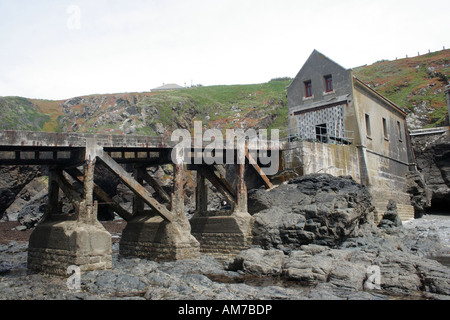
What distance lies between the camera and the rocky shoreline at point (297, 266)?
1047 centimetres

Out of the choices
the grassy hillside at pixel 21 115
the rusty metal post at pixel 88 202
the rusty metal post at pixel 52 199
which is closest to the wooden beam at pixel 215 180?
the rusty metal post at pixel 88 202

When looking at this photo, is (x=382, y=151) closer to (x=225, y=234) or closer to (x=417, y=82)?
(x=225, y=234)

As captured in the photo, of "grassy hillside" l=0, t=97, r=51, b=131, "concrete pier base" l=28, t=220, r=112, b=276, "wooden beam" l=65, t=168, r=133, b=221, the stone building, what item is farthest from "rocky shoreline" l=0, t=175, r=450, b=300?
"grassy hillside" l=0, t=97, r=51, b=131

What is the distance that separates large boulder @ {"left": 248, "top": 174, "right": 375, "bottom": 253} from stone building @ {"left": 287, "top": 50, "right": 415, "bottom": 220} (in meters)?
1.92

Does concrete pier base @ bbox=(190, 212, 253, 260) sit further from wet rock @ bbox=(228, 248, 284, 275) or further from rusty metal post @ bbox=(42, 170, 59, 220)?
rusty metal post @ bbox=(42, 170, 59, 220)

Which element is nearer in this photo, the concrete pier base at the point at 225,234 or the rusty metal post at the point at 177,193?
the rusty metal post at the point at 177,193

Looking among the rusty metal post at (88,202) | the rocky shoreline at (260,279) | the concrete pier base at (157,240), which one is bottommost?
the rocky shoreline at (260,279)

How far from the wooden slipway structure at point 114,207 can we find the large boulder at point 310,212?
0.89 m

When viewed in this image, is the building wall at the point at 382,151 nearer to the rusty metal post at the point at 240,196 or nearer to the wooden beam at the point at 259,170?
the wooden beam at the point at 259,170

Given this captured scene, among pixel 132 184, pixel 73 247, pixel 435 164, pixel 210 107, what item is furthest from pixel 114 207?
pixel 210 107

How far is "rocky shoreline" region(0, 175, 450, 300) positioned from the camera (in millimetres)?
10469

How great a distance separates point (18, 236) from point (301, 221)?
2075cm

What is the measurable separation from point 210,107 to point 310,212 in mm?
45283
